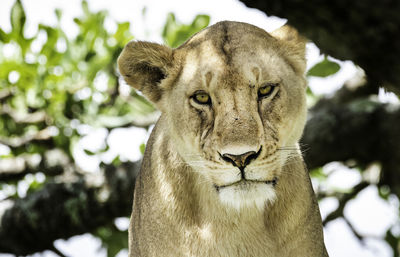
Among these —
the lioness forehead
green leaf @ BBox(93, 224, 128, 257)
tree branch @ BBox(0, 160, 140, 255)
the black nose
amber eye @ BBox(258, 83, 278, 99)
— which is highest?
the lioness forehead

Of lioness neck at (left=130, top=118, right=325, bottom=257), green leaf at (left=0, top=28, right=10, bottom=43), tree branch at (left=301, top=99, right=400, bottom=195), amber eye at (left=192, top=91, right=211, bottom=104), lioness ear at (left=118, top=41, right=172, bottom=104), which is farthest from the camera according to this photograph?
tree branch at (left=301, top=99, right=400, bottom=195)

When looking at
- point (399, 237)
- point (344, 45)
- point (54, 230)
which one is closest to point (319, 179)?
point (399, 237)

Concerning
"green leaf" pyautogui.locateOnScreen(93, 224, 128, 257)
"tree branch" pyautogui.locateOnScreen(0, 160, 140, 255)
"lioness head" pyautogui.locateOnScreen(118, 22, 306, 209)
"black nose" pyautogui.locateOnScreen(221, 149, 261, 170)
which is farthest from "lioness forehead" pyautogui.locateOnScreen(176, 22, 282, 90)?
"green leaf" pyautogui.locateOnScreen(93, 224, 128, 257)

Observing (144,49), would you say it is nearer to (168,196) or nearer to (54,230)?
(168,196)

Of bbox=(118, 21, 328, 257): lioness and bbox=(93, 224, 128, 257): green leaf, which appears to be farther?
bbox=(93, 224, 128, 257): green leaf

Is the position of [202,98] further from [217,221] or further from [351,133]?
[351,133]

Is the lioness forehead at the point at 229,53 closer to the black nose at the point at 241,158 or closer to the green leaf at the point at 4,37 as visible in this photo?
the black nose at the point at 241,158

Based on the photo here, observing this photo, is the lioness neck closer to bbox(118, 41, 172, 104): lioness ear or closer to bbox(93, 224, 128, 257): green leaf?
bbox(118, 41, 172, 104): lioness ear

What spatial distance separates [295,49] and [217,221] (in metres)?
0.88

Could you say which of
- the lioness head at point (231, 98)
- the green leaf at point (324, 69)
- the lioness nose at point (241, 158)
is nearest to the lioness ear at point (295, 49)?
the lioness head at point (231, 98)

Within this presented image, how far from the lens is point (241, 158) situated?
2.23 meters

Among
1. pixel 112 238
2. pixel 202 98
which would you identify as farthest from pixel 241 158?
pixel 112 238

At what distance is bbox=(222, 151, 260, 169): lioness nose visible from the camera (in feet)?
7.31

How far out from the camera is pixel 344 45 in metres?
1.15
